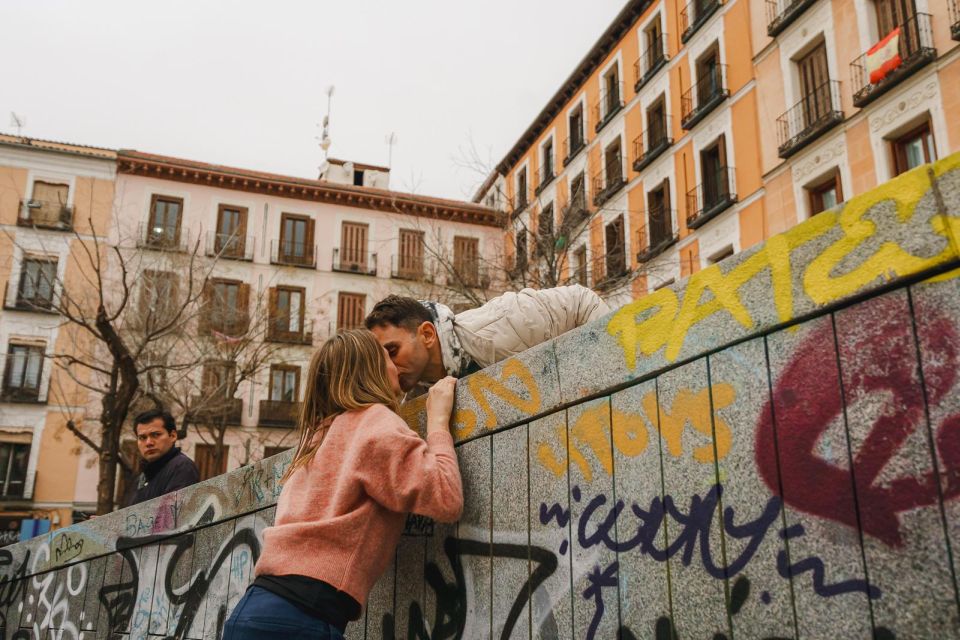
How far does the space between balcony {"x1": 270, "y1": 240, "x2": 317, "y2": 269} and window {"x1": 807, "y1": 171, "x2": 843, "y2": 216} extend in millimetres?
18841

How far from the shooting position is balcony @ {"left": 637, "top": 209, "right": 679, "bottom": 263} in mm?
22344

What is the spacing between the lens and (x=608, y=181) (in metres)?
25.5

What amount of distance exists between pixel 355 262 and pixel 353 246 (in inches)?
28.1

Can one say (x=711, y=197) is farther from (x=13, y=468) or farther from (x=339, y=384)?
(x=13, y=468)

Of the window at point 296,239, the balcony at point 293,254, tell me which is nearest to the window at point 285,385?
the balcony at point 293,254

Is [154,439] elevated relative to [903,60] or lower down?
lower down

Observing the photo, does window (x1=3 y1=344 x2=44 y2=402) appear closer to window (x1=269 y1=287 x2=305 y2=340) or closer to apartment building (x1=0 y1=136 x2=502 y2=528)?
apartment building (x1=0 y1=136 x2=502 y2=528)

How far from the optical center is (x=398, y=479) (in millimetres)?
2631

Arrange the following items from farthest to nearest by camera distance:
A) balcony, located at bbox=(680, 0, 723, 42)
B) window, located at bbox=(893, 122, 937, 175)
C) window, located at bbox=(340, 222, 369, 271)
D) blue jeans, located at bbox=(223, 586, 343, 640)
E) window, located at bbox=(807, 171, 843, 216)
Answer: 1. window, located at bbox=(340, 222, 369, 271)
2. balcony, located at bbox=(680, 0, 723, 42)
3. window, located at bbox=(807, 171, 843, 216)
4. window, located at bbox=(893, 122, 937, 175)
5. blue jeans, located at bbox=(223, 586, 343, 640)

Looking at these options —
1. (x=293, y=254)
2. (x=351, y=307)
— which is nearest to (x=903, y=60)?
(x=351, y=307)

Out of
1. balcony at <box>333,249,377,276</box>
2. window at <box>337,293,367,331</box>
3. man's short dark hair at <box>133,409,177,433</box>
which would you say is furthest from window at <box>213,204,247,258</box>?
man's short dark hair at <box>133,409,177,433</box>

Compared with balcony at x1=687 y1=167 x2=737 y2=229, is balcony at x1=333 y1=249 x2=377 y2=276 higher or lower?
higher

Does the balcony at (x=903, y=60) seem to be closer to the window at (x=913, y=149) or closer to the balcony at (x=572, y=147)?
the window at (x=913, y=149)

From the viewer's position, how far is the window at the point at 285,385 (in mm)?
27663
